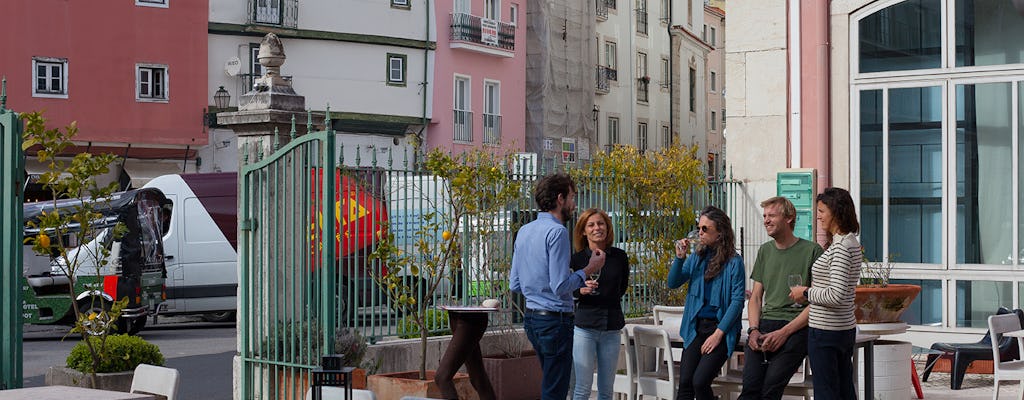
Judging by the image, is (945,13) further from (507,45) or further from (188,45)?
(507,45)

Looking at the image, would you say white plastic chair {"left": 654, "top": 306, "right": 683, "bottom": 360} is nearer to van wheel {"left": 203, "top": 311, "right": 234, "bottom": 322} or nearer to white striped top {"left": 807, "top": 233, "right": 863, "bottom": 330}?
white striped top {"left": 807, "top": 233, "right": 863, "bottom": 330}

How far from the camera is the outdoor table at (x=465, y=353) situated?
10164 mm

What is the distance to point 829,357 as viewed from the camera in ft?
27.3

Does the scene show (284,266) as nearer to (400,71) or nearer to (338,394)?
(338,394)

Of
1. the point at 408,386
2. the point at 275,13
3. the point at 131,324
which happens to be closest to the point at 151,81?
the point at 275,13

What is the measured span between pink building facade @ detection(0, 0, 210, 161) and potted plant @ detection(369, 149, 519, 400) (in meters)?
21.7

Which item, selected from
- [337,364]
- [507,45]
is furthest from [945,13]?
[507,45]

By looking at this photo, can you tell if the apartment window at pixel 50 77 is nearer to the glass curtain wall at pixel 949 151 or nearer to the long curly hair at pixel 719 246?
the glass curtain wall at pixel 949 151

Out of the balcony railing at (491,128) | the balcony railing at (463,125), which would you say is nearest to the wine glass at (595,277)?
the balcony railing at (463,125)

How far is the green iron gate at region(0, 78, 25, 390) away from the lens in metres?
8.57

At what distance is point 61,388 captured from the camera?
23.7ft

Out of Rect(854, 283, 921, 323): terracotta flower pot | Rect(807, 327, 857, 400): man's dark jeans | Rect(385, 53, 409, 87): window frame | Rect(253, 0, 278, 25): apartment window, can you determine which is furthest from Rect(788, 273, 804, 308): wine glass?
Rect(385, 53, 409, 87): window frame

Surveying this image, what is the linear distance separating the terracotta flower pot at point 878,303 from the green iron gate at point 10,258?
6.08m

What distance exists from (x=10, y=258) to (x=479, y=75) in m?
33.3
